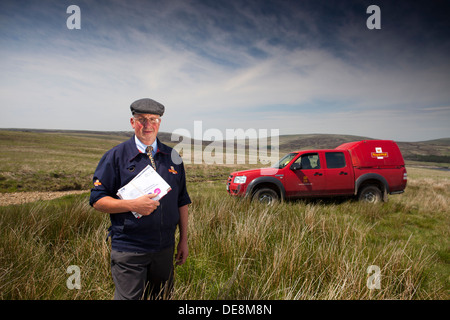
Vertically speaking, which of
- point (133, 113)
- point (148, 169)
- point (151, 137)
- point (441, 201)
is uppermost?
point (133, 113)

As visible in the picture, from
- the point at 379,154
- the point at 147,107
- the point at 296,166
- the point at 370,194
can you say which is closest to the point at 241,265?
the point at 147,107

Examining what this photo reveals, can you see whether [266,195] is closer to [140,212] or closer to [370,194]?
[370,194]

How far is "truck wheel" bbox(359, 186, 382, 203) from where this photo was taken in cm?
788

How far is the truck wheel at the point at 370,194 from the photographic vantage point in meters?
7.88

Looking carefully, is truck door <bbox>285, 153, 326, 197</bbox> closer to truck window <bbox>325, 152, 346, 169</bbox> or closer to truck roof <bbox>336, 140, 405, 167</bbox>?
truck window <bbox>325, 152, 346, 169</bbox>

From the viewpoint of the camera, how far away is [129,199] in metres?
1.77

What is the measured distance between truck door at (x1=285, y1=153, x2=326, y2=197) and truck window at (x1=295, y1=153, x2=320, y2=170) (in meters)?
0.03

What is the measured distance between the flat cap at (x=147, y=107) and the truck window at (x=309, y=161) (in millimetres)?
6627

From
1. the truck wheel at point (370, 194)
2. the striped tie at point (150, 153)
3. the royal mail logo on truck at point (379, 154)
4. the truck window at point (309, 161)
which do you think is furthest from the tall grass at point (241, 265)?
the royal mail logo on truck at point (379, 154)

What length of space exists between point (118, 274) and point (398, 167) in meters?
9.55
